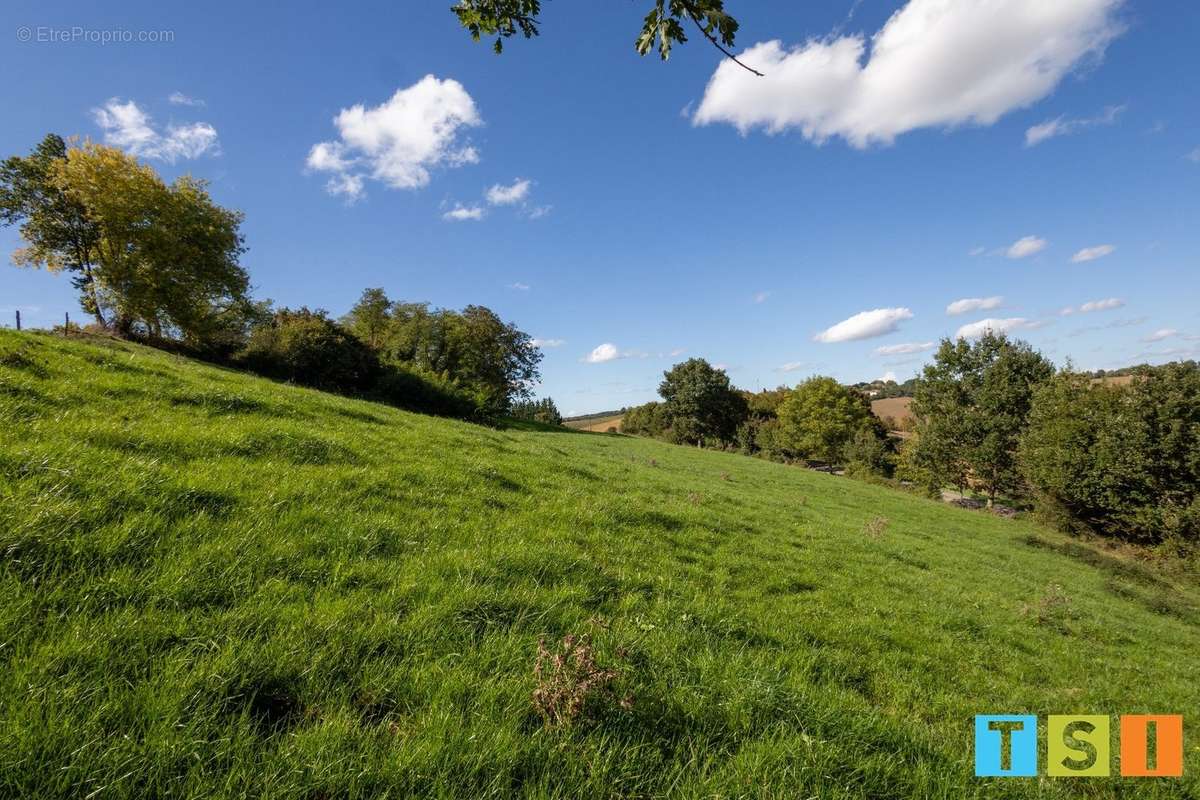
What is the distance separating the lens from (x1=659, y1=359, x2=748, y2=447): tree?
80438 mm

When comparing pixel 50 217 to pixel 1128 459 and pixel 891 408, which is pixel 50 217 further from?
pixel 891 408

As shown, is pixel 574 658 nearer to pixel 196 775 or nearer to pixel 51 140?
pixel 196 775

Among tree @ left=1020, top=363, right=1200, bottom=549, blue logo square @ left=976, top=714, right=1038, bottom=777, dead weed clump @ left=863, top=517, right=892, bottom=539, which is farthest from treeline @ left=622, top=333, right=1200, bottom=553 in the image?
blue logo square @ left=976, top=714, right=1038, bottom=777

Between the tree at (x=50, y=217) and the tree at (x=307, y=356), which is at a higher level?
the tree at (x=50, y=217)

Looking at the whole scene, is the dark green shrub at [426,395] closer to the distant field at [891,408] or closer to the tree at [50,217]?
the tree at [50,217]

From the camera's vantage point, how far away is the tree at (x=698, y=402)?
3167 inches

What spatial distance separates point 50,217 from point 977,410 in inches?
3387

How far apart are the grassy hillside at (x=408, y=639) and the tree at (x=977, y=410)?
4503 cm

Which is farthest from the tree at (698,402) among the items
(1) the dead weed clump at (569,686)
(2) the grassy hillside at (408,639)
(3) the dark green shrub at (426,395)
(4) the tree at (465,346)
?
(1) the dead weed clump at (569,686)

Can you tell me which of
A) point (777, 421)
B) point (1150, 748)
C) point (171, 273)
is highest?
point (171, 273)

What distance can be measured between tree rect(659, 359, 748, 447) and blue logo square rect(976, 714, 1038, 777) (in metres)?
76.3

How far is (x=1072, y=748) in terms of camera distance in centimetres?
473

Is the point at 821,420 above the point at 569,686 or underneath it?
above

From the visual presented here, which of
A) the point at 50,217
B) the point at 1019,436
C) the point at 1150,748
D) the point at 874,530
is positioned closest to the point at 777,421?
the point at 1019,436
